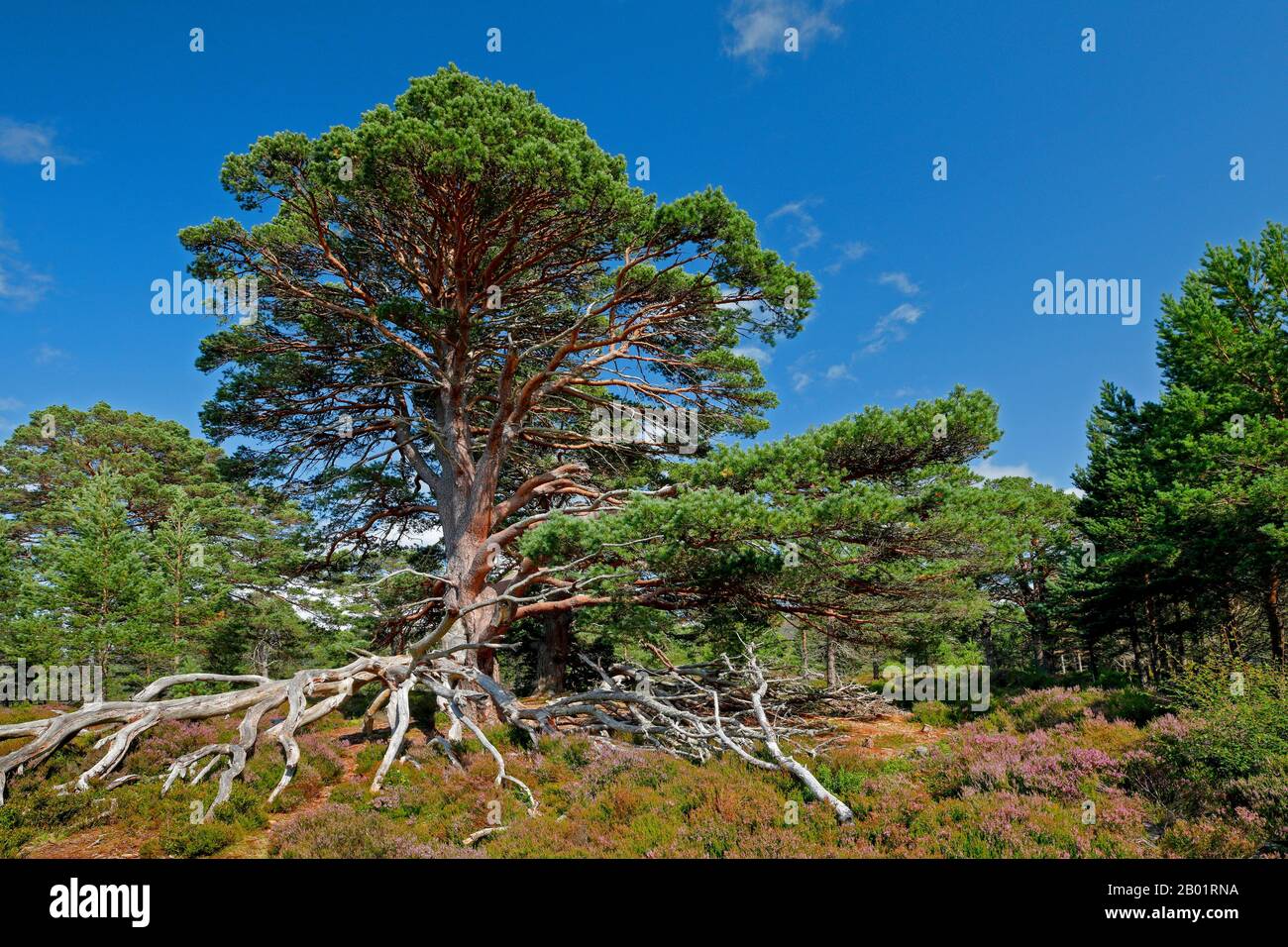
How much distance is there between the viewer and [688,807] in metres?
6.99

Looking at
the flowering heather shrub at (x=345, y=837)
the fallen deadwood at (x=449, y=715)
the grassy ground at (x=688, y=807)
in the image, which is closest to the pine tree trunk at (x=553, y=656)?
the fallen deadwood at (x=449, y=715)

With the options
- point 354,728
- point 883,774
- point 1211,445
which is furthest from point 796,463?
point 1211,445

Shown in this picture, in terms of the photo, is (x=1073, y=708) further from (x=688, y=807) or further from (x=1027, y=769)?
(x=688, y=807)

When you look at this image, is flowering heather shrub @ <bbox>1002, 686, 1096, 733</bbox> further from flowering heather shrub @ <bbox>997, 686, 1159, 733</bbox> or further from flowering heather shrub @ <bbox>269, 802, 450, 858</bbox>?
flowering heather shrub @ <bbox>269, 802, 450, 858</bbox>

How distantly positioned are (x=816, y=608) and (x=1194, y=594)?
1844 cm

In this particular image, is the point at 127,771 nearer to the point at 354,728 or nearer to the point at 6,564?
the point at 354,728

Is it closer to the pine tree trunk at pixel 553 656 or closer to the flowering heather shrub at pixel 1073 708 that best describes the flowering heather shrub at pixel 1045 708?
the flowering heather shrub at pixel 1073 708

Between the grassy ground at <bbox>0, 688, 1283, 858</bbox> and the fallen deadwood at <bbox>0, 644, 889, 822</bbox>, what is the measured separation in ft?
1.11

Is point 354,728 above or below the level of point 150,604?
below

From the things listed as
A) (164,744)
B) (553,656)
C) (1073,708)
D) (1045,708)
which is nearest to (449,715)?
(164,744)

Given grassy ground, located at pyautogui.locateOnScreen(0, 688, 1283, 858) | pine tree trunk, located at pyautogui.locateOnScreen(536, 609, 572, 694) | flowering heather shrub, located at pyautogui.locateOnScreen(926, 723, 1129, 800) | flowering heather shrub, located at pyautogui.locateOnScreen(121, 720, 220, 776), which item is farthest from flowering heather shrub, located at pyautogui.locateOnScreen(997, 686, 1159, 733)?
flowering heather shrub, located at pyautogui.locateOnScreen(121, 720, 220, 776)

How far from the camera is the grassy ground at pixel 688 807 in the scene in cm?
560

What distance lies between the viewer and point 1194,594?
19.7 meters

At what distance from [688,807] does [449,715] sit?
6.83 m
